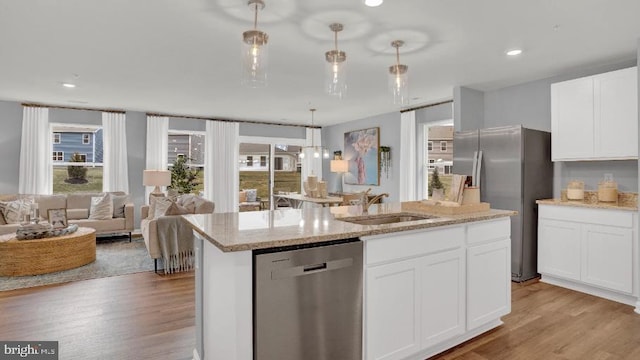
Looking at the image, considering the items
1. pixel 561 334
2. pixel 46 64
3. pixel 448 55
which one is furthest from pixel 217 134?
pixel 561 334

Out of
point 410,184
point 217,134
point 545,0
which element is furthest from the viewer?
point 217,134

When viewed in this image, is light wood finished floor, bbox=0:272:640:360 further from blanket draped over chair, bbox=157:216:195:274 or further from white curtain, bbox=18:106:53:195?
white curtain, bbox=18:106:53:195

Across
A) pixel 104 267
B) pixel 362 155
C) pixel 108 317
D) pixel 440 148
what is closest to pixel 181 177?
pixel 104 267

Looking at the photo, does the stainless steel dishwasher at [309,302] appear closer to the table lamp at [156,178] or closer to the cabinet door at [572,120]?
the cabinet door at [572,120]

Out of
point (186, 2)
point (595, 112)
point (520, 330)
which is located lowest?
point (520, 330)

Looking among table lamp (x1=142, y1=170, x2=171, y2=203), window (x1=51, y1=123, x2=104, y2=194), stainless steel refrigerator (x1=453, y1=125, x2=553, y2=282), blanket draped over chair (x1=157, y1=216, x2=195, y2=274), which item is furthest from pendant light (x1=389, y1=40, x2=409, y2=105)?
window (x1=51, y1=123, x2=104, y2=194)

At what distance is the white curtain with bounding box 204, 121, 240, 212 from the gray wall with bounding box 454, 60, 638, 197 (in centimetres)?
485

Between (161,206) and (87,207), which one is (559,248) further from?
(87,207)

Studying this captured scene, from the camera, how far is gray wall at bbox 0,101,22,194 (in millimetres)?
5988

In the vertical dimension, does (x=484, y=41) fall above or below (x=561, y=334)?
above

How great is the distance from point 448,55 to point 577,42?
1116 mm

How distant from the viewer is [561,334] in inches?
105

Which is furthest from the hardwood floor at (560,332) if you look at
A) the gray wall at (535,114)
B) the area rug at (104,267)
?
the area rug at (104,267)

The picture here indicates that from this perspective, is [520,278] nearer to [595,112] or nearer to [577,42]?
[595,112]
